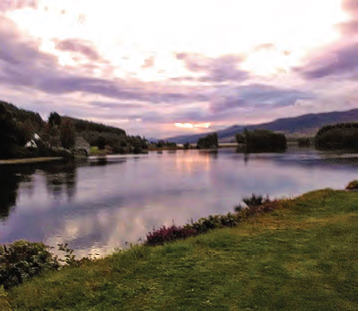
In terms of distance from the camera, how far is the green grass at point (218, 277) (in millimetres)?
6773

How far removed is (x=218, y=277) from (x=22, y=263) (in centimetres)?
624

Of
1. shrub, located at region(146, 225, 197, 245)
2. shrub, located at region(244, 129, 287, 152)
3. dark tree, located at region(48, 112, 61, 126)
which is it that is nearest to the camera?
shrub, located at region(146, 225, 197, 245)

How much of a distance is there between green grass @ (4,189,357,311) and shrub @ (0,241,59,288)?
524 mm

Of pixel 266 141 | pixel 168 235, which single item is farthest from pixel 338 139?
pixel 168 235

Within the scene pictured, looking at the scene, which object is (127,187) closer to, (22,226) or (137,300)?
(22,226)

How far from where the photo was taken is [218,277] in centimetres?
800

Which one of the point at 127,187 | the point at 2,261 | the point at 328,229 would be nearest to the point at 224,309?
the point at 2,261

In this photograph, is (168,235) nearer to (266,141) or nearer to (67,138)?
(67,138)

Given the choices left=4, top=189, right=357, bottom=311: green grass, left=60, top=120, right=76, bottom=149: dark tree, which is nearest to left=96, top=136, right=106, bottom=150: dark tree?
left=60, top=120, right=76, bottom=149: dark tree

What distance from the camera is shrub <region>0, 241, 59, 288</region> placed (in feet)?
28.1

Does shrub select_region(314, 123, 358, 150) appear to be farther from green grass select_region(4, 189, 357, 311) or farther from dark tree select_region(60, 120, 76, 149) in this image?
green grass select_region(4, 189, 357, 311)

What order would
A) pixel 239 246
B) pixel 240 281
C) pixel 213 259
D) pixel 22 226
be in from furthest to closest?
pixel 22 226 → pixel 239 246 → pixel 213 259 → pixel 240 281

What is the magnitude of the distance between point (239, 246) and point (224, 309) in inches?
176

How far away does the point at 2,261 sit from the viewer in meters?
9.50
